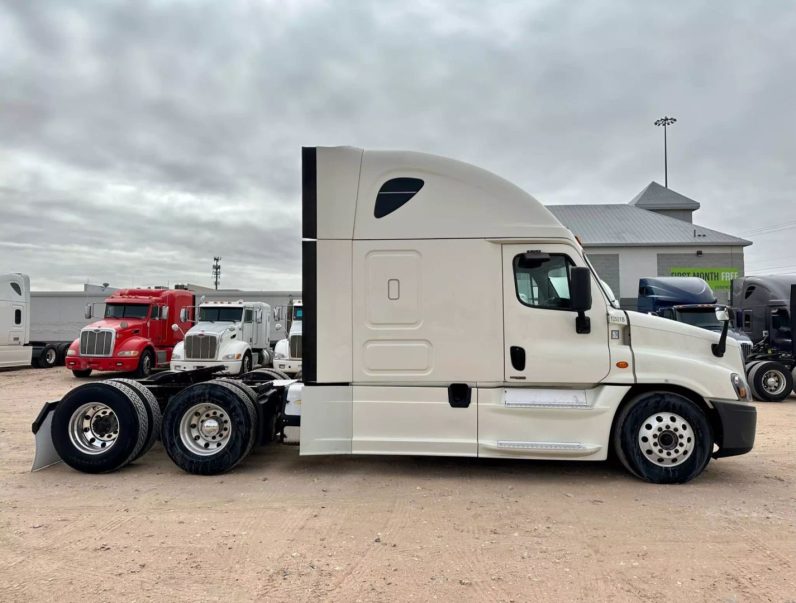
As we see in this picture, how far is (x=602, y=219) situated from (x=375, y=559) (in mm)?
31488

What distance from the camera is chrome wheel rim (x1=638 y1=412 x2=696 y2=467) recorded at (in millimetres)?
5215

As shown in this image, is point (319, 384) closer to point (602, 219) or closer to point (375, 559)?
point (375, 559)

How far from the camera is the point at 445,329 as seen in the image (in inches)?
211

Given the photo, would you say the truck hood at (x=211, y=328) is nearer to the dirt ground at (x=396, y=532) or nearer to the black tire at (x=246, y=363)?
the black tire at (x=246, y=363)

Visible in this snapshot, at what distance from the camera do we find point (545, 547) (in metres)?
3.83

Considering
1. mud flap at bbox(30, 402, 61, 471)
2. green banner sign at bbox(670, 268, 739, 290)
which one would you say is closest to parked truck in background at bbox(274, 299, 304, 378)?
mud flap at bbox(30, 402, 61, 471)

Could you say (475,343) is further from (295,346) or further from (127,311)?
(127,311)

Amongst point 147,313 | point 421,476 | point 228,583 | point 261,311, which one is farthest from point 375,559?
point 147,313

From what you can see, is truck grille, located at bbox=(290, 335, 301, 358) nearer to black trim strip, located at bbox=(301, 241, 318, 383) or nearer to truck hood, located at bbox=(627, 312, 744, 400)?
black trim strip, located at bbox=(301, 241, 318, 383)

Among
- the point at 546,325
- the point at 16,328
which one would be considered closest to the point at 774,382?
the point at 546,325

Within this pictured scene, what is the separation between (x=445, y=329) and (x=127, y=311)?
1513 centimetres

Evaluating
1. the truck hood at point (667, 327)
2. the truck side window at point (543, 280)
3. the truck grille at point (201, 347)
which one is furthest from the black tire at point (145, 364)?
the truck hood at point (667, 327)

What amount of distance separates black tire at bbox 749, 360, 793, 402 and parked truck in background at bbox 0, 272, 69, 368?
23.2 meters

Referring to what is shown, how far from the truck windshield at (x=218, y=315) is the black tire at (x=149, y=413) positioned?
10379 millimetres
